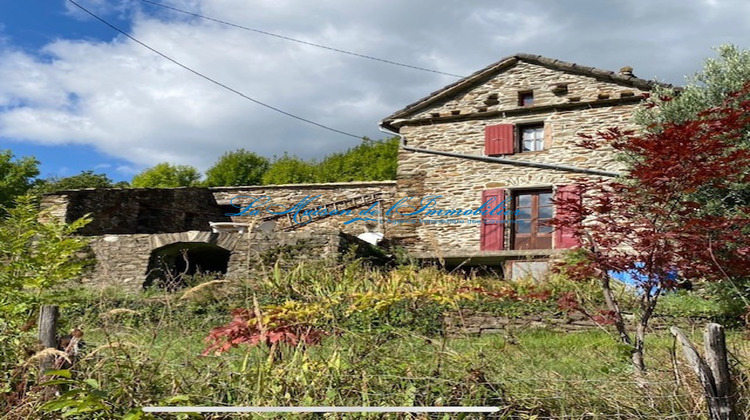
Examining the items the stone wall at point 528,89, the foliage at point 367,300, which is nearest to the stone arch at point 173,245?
the foliage at point 367,300

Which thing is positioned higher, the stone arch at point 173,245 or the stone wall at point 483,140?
the stone wall at point 483,140

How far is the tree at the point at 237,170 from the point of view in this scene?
110ft

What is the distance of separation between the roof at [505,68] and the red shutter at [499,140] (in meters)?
1.40

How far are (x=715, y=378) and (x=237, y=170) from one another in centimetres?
3212

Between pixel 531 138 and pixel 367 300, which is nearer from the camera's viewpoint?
pixel 367 300

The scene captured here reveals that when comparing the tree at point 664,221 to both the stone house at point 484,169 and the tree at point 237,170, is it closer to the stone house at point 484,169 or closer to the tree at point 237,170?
the stone house at point 484,169

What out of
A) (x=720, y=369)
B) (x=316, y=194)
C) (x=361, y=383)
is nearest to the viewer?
(x=720, y=369)

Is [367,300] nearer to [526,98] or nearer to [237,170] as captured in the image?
[526,98]

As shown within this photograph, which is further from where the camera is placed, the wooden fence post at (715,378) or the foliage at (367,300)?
the foliage at (367,300)

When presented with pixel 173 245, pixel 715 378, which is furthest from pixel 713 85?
pixel 173 245

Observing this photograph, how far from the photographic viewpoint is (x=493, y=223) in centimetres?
1551

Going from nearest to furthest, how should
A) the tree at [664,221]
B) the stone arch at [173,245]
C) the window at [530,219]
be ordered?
1. the tree at [664,221]
2. the stone arch at [173,245]
3. the window at [530,219]

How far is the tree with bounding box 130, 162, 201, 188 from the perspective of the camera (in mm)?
34031

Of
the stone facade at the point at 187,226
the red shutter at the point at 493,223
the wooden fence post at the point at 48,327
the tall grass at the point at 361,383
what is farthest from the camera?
the red shutter at the point at 493,223
